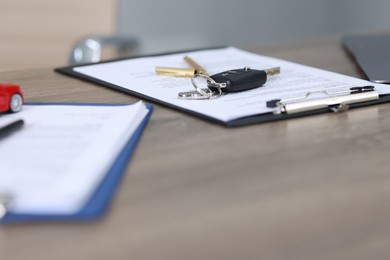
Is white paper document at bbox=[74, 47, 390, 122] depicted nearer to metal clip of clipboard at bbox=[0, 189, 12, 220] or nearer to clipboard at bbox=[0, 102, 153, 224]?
clipboard at bbox=[0, 102, 153, 224]

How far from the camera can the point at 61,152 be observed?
0.57 meters

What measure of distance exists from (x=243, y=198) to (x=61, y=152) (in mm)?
162

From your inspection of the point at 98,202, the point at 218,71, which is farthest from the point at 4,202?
the point at 218,71

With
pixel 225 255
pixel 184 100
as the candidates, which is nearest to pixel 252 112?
pixel 184 100

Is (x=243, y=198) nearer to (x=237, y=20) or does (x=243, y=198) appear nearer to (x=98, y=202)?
(x=98, y=202)

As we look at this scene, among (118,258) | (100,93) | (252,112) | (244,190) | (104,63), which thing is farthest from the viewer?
(104,63)

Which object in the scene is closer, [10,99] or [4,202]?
[4,202]

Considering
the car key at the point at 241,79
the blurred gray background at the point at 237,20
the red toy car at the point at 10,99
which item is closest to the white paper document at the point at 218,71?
the car key at the point at 241,79

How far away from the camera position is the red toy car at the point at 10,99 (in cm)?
70

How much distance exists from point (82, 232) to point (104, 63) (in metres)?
0.58

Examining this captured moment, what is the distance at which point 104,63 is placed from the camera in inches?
39.2

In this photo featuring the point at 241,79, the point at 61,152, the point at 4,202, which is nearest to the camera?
the point at 4,202

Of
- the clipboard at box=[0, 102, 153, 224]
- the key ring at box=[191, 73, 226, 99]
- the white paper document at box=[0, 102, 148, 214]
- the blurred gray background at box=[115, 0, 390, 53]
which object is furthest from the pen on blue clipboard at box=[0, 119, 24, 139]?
the blurred gray background at box=[115, 0, 390, 53]

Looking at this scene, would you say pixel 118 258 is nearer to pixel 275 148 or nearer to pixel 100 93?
pixel 275 148
